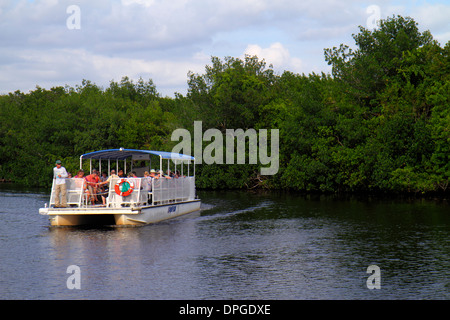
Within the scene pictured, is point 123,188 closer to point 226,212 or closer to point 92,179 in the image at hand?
point 92,179

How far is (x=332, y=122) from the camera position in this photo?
55719 millimetres

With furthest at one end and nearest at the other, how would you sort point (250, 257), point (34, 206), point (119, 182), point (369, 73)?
point (369, 73) < point (34, 206) < point (119, 182) < point (250, 257)

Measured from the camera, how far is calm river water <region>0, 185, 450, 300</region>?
14.7 metres

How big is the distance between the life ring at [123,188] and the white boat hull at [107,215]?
0.71m

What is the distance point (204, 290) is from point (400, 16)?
45893 mm

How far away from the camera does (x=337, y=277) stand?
16.2 meters
